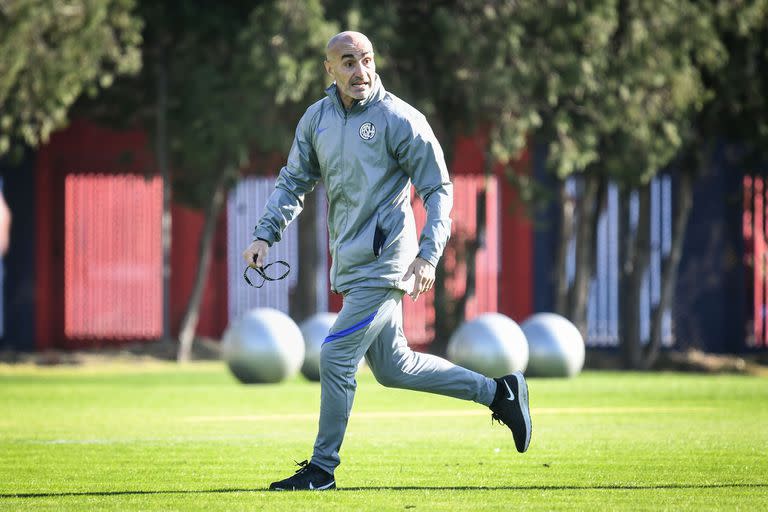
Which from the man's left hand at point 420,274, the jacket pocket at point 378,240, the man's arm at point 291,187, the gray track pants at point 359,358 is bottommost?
the gray track pants at point 359,358

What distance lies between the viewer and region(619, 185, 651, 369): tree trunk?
26.1 metres

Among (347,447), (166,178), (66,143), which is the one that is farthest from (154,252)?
(347,447)

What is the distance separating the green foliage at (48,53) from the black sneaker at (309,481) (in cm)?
1533

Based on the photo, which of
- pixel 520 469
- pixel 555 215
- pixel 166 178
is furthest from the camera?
pixel 555 215

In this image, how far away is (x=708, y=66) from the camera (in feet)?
80.7

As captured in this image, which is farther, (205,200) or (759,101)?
(205,200)

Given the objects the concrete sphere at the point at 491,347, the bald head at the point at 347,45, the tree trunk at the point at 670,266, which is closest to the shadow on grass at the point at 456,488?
the bald head at the point at 347,45

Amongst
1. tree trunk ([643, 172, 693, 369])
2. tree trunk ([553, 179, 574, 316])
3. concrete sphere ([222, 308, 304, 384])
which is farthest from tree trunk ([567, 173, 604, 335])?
concrete sphere ([222, 308, 304, 384])

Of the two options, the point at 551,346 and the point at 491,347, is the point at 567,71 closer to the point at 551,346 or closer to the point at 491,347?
the point at 551,346

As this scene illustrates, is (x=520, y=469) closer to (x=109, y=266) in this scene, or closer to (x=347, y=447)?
(x=347, y=447)

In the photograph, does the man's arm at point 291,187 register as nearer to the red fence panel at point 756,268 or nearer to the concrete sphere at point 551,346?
the concrete sphere at point 551,346

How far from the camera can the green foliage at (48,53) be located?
869 inches

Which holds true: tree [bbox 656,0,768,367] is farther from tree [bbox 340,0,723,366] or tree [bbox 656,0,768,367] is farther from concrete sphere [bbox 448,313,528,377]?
concrete sphere [bbox 448,313,528,377]

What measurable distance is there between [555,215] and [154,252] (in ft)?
27.1
